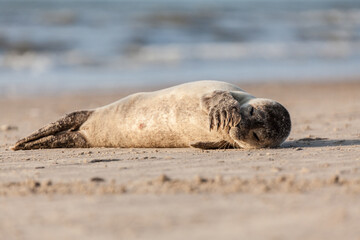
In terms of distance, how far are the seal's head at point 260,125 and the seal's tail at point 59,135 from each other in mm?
1755

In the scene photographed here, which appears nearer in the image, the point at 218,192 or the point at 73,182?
the point at 218,192

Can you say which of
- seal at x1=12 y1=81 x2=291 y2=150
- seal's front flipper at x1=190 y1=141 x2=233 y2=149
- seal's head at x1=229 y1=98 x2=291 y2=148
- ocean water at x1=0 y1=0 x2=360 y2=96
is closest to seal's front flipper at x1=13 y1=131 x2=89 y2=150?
seal at x1=12 y1=81 x2=291 y2=150

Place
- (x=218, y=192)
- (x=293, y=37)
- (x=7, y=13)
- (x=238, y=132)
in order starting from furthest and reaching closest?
(x=7, y=13) < (x=293, y=37) < (x=238, y=132) < (x=218, y=192)

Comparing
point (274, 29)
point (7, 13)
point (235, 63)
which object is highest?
point (7, 13)

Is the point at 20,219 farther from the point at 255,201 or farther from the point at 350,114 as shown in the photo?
the point at 350,114

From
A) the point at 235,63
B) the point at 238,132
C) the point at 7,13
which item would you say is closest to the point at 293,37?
the point at 235,63

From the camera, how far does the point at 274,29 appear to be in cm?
2638

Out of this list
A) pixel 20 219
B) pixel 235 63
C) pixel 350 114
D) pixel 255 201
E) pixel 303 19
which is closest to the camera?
pixel 20 219

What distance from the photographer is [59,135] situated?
5906mm

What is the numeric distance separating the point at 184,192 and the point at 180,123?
1888 millimetres

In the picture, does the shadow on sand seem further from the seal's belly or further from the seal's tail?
the seal's tail

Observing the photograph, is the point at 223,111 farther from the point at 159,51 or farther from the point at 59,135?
the point at 159,51

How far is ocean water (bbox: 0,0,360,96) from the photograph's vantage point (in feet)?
45.5

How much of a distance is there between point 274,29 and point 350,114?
19059 millimetres
